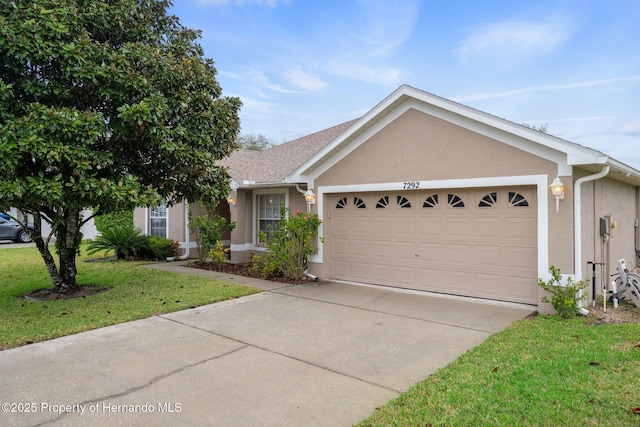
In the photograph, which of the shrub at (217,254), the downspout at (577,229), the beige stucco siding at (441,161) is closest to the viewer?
→ the downspout at (577,229)

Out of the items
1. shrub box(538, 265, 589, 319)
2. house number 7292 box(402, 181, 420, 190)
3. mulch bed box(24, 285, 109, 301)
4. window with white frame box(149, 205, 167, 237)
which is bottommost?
mulch bed box(24, 285, 109, 301)

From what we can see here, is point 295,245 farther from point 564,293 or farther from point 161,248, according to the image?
point 161,248

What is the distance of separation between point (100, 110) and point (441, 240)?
7.24m

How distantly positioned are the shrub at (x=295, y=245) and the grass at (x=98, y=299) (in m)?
1.43

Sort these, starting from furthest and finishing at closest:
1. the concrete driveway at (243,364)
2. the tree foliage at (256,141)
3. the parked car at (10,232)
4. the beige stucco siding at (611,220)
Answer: the tree foliage at (256,141) < the parked car at (10,232) < the beige stucco siding at (611,220) < the concrete driveway at (243,364)

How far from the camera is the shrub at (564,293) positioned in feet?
21.6

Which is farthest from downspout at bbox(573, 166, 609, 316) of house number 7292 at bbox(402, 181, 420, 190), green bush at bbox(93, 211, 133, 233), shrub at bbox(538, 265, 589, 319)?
green bush at bbox(93, 211, 133, 233)

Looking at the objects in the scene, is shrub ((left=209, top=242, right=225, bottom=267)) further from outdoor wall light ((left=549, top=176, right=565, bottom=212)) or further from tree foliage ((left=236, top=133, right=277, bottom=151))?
tree foliage ((left=236, top=133, right=277, bottom=151))

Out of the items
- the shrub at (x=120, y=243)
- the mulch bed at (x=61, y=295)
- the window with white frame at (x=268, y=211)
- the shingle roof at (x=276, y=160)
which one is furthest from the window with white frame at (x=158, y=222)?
the mulch bed at (x=61, y=295)

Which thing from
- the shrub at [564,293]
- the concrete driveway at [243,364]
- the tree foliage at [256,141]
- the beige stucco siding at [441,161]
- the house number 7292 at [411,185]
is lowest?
the concrete driveway at [243,364]

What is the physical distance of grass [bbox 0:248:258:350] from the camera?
20.5 ft

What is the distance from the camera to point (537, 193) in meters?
7.16

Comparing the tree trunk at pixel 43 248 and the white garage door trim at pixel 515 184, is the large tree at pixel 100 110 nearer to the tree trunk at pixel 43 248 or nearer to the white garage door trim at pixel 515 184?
the tree trunk at pixel 43 248

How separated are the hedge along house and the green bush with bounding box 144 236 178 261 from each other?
6.37m
